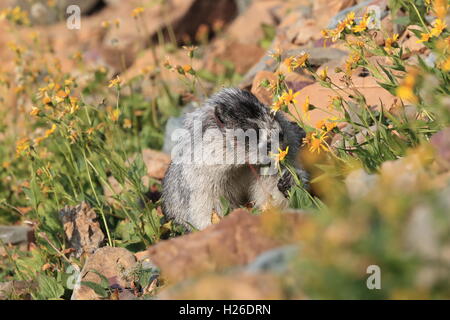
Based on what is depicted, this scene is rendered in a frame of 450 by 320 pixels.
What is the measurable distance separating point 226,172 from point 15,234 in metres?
2.32

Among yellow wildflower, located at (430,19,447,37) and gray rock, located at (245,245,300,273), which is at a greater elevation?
yellow wildflower, located at (430,19,447,37)

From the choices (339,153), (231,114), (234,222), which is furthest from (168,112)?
(234,222)

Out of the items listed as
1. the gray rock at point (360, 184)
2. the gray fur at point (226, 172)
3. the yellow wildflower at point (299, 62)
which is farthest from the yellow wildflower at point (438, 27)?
the gray fur at point (226, 172)

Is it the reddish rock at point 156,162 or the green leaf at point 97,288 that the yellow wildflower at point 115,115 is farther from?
the green leaf at point 97,288

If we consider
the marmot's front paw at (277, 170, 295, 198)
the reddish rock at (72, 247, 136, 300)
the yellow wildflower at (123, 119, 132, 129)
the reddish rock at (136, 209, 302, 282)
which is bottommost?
the reddish rock at (72, 247, 136, 300)

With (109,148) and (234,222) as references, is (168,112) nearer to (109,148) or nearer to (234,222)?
(109,148)

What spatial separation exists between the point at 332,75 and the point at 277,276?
3519 mm

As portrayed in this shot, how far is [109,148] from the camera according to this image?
5.70 metres

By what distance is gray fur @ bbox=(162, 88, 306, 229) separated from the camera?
16.3ft

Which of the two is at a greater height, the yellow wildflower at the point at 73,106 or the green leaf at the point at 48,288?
the yellow wildflower at the point at 73,106

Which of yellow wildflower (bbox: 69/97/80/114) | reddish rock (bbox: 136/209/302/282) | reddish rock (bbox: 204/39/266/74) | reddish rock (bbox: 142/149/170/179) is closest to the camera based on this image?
reddish rock (bbox: 136/209/302/282)

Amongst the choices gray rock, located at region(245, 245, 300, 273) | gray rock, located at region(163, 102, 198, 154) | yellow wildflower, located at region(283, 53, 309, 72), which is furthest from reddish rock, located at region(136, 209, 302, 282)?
gray rock, located at region(163, 102, 198, 154)

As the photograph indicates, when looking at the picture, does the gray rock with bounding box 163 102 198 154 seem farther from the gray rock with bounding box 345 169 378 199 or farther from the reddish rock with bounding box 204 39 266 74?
the gray rock with bounding box 345 169 378 199

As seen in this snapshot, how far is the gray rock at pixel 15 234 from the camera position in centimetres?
614
